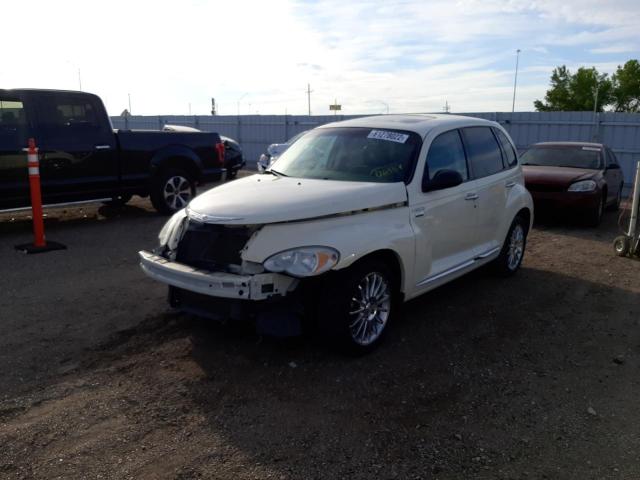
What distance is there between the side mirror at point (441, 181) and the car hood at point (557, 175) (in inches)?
227

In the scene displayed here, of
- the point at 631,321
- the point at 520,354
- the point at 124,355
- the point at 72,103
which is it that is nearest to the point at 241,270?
the point at 124,355

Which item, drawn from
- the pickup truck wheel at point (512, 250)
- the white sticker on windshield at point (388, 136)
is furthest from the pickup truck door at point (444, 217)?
the pickup truck wheel at point (512, 250)

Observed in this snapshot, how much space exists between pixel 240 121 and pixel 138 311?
857 inches

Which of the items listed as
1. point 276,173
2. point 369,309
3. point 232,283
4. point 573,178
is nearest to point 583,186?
point 573,178

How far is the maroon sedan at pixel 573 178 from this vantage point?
32.7 feet

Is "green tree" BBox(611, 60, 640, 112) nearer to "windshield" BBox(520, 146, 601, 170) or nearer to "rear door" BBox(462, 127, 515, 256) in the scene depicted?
"windshield" BBox(520, 146, 601, 170)

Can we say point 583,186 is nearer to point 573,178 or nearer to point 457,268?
point 573,178

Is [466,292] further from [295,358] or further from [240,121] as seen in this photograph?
[240,121]

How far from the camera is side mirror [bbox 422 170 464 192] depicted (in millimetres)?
4961

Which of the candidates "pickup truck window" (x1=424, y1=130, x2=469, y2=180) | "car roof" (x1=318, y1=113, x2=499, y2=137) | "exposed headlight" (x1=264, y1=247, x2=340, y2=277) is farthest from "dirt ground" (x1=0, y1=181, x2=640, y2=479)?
"car roof" (x1=318, y1=113, x2=499, y2=137)

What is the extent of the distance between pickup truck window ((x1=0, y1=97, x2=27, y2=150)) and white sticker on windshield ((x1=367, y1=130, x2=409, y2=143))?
580 centimetres

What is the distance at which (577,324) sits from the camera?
5414mm

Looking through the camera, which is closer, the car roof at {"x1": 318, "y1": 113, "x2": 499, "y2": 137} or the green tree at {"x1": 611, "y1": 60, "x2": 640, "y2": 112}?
the car roof at {"x1": 318, "y1": 113, "x2": 499, "y2": 137}

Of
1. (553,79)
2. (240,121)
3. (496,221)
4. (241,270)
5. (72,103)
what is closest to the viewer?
(241,270)
